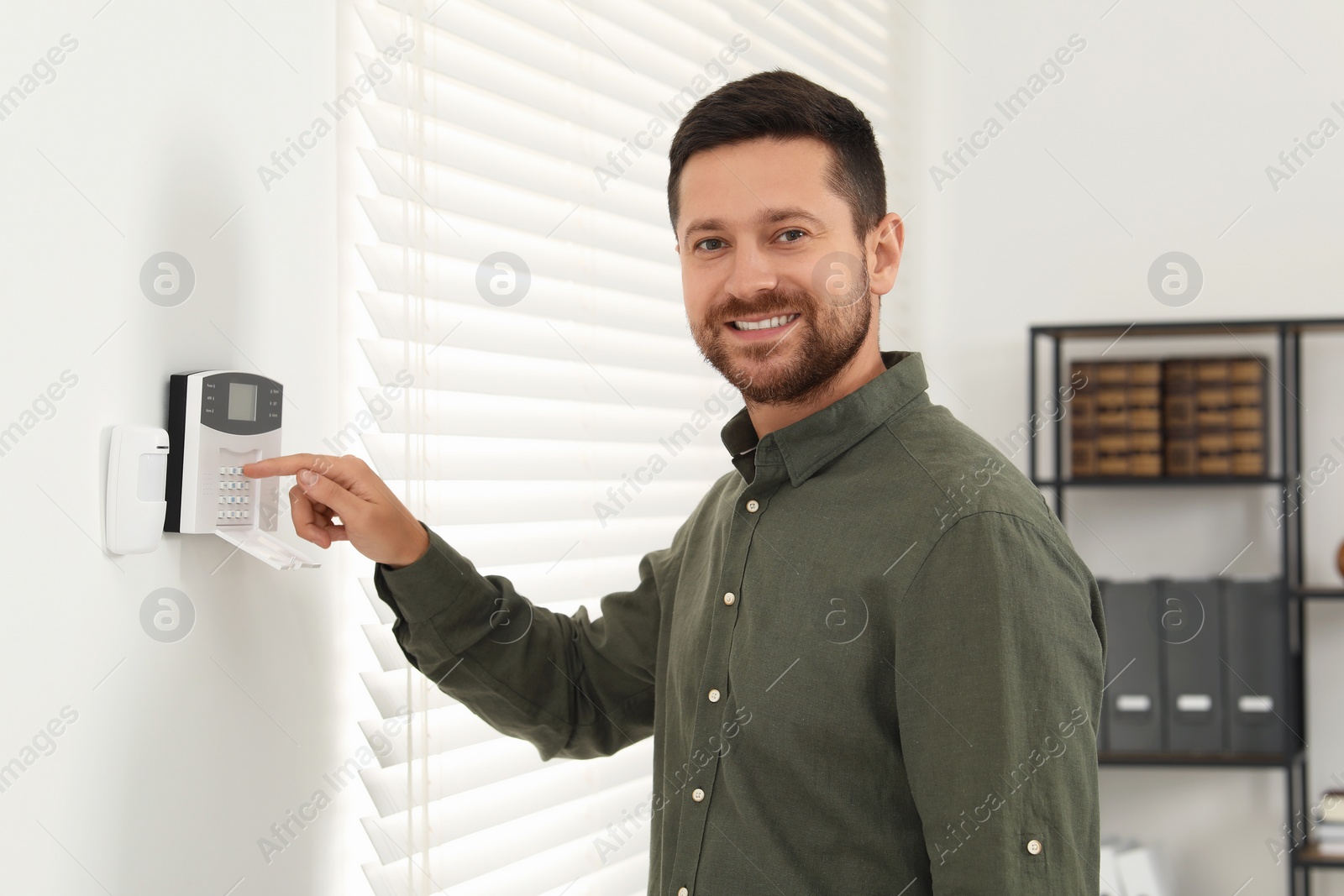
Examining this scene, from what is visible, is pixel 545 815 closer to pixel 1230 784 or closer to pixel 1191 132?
pixel 1230 784

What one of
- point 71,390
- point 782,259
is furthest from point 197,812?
point 782,259

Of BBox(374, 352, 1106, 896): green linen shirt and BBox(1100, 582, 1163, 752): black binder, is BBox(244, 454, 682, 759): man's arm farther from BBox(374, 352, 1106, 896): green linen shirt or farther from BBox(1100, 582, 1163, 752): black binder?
BBox(1100, 582, 1163, 752): black binder

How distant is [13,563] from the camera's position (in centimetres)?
82

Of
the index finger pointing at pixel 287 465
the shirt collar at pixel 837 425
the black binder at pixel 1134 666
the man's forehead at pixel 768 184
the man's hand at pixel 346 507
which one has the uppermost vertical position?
the man's forehead at pixel 768 184

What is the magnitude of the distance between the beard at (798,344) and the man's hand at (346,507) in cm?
38

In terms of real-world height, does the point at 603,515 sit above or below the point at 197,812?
above

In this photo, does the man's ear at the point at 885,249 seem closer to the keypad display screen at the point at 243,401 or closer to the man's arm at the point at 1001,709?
the man's arm at the point at 1001,709

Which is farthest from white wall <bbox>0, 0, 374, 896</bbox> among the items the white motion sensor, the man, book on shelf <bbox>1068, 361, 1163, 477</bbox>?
book on shelf <bbox>1068, 361, 1163, 477</bbox>

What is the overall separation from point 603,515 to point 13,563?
0.92m

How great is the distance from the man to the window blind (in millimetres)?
136

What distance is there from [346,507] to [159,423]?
0.18 meters

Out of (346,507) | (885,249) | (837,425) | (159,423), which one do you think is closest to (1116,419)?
(885,249)

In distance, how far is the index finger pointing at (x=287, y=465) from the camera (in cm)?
100

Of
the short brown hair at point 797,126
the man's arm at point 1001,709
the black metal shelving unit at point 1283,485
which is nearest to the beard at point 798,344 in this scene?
the short brown hair at point 797,126
